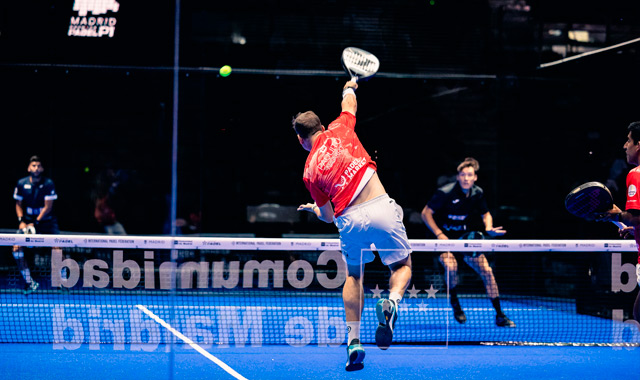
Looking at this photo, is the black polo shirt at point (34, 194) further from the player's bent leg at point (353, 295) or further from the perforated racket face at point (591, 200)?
the perforated racket face at point (591, 200)

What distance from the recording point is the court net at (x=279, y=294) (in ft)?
23.1

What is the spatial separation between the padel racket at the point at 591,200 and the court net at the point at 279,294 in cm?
178

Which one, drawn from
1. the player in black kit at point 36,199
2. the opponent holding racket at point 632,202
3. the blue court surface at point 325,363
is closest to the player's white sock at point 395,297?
the blue court surface at point 325,363

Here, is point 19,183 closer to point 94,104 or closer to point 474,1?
point 94,104

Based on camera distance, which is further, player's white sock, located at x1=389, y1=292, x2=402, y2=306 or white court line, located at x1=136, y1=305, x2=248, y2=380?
white court line, located at x1=136, y1=305, x2=248, y2=380

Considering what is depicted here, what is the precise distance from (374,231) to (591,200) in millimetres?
1707

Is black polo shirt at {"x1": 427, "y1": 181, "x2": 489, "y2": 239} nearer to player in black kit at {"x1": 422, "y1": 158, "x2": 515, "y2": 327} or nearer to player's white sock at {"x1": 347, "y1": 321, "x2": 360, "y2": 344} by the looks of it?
player in black kit at {"x1": 422, "y1": 158, "x2": 515, "y2": 327}

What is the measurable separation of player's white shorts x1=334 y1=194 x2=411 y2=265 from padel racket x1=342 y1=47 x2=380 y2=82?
125 cm

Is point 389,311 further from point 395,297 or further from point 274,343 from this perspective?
point 274,343

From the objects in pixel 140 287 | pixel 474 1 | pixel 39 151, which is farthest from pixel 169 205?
pixel 474 1

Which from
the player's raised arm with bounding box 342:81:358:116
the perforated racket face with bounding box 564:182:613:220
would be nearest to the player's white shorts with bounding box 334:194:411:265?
the player's raised arm with bounding box 342:81:358:116

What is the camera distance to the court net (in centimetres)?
705

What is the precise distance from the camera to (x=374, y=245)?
197 inches

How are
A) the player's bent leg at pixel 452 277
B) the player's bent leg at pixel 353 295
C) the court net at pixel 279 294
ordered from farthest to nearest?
the player's bent leg at pixel 452 277, the court net at pixel 279 294, the player's bent leg at pixel 353 295
